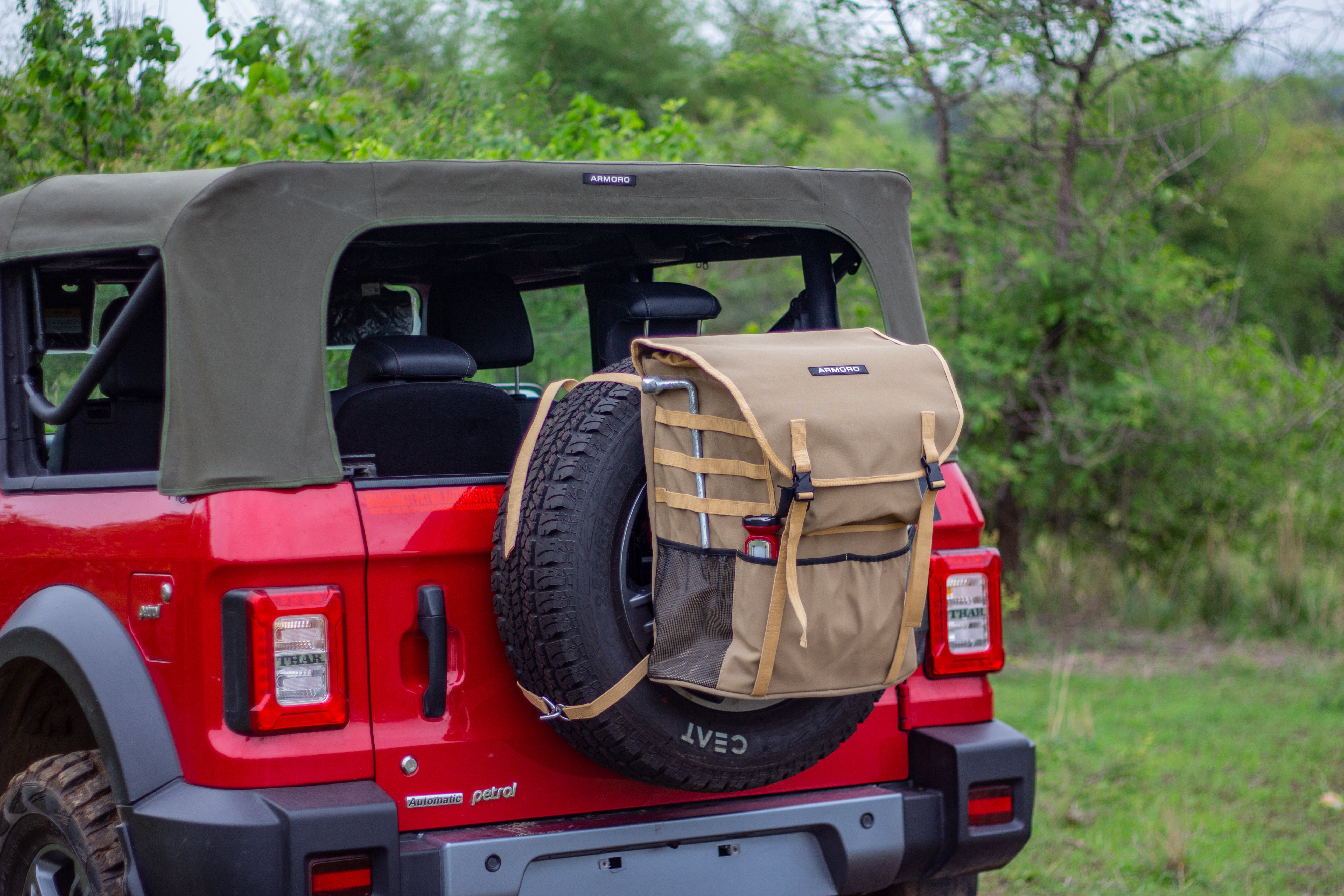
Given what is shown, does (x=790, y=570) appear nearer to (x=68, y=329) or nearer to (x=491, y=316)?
(x=491, y=316)

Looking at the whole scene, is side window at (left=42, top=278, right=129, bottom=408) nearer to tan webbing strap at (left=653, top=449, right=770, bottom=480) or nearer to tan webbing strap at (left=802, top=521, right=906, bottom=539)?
tan webbing strap at (left=653, top=449, right=770, bottom=480)

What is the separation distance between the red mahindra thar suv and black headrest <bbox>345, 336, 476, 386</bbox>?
11 mm

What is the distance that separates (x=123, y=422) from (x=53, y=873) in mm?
1402

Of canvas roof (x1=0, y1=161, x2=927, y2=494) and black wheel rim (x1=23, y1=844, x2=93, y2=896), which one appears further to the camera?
black wheel rim (x1=23, y1=844, x2=93, y2=896)

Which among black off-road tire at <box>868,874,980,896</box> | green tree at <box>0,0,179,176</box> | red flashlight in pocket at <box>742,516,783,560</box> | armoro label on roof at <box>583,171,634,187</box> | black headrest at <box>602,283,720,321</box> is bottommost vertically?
black off-road tire at <box>868,874,980,896</box>

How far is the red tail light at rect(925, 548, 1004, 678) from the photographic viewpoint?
3.13m

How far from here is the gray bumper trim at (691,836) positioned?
8.46 ft

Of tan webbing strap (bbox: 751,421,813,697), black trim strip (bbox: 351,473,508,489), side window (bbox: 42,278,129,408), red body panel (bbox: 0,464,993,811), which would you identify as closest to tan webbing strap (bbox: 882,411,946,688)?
tan webbing strap (bbox: 751,421,813,697)

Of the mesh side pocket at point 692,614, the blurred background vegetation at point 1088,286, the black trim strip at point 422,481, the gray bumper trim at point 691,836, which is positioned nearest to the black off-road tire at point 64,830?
the gray bumper trim at point 691,836

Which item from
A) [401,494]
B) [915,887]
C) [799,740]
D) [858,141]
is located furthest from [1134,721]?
[858,141]

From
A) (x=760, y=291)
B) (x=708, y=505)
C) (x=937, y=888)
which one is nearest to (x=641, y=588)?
(x=708, y=505)

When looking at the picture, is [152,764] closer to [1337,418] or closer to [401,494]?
[401,494]

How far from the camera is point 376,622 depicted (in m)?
2.61

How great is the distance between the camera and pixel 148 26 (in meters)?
5.48
